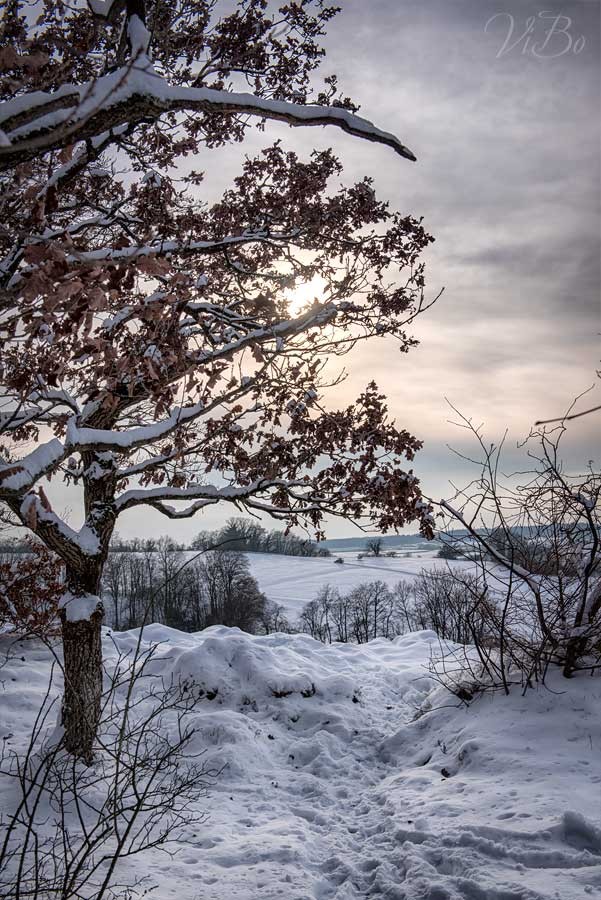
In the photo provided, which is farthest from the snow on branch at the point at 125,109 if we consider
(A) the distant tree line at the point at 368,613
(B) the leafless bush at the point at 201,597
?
(A) the distant tree line at the point at 368,613

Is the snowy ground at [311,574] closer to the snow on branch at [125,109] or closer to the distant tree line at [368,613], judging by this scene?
the distant tree line at [368,613]

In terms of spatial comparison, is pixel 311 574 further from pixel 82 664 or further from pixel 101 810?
pixel 101 810

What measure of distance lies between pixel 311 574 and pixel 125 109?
8768 cm

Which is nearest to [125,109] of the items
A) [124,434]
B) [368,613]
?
[124,434]

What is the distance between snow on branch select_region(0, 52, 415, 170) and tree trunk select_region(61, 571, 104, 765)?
18.1ft

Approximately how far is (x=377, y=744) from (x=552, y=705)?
252 cm

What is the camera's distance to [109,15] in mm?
3988

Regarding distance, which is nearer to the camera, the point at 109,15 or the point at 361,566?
the point at 109,15

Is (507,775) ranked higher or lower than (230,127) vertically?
lower

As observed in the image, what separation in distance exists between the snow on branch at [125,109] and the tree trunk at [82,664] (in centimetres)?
551

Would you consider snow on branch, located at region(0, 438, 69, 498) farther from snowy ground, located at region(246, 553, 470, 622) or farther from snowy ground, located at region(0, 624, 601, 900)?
snowy ground, located at region(246, 553, 470, 622)

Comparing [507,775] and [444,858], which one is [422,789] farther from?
[444,858]

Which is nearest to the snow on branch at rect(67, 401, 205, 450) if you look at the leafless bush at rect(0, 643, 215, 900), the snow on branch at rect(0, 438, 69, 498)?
the snow on branch at rect(0, 438, 69, 498)

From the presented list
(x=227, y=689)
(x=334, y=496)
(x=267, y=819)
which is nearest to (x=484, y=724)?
(x=267, y=819)
